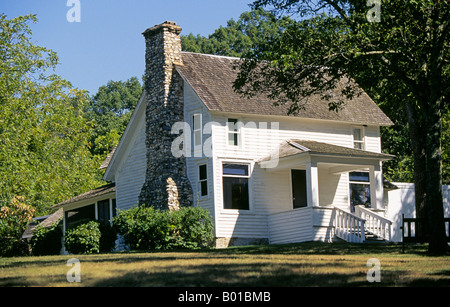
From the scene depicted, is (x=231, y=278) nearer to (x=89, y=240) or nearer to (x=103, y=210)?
(x=89, y=240)

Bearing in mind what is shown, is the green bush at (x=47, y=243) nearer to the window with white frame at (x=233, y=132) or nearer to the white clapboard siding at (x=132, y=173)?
the white clapboard siding at (x=132, y=173)

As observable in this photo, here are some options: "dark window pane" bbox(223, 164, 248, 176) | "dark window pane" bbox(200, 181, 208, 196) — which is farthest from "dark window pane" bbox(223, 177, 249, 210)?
"dark window pane" bbox(200, 181, 208, 196)

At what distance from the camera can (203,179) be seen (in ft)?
102

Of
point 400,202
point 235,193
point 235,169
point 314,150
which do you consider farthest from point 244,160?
point 400,202

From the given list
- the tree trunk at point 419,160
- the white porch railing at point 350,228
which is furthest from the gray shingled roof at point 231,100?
the white porch railing at point 350,228

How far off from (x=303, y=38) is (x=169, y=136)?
10.8m

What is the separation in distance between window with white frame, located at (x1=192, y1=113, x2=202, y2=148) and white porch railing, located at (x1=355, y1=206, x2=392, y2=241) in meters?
7.36

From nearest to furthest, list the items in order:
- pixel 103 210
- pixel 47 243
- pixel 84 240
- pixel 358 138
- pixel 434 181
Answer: pixel 434 181 → pixel 84 240 → pixel 358 138 → pixel 47 243 → pixel 103 210

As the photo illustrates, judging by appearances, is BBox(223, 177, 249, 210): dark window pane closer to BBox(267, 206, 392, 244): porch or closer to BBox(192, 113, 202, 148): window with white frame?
BBox(267, 206, 392, 244): porch

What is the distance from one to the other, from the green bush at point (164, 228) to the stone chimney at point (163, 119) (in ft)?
5.97

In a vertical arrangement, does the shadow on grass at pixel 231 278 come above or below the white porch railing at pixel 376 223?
below

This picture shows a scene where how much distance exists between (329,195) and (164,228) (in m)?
8.86

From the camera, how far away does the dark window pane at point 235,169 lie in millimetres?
30953

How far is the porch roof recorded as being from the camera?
30000mm
